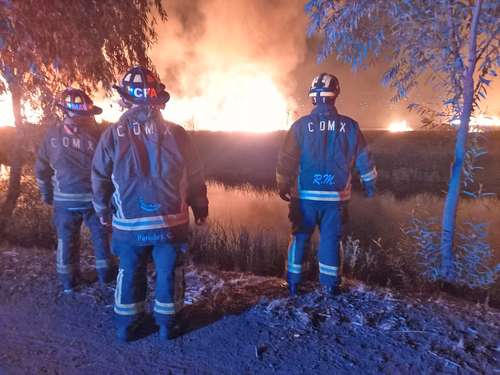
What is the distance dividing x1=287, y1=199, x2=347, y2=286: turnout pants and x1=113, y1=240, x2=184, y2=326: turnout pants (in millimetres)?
1335

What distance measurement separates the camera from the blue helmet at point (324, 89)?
12.2 feet

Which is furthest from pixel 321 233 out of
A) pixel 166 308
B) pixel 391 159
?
pixel 391 159

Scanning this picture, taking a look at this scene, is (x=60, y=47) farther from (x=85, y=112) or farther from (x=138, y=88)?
(x=138, y=88)

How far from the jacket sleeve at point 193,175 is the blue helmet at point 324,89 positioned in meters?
1.38

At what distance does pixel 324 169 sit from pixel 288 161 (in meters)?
0.37

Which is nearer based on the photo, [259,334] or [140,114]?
[140,114]

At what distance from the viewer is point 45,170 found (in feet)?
13.6

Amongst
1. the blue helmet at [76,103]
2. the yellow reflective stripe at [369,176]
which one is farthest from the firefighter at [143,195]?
the yellow reflective stripe at [369,176]

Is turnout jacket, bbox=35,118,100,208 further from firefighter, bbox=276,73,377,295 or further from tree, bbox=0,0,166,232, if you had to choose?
firefighter, bbox=276,73,377,295

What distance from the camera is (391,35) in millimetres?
4465

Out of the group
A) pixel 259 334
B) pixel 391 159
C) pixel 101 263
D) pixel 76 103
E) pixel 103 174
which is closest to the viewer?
pixel 103 174

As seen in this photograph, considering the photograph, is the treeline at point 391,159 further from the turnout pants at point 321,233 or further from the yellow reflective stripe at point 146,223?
the yellow reflective stripe at point 146,223

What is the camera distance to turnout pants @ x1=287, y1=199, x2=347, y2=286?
3.79 metres

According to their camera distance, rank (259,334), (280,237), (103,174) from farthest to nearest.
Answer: (280,237), (259,334), (103,174)
